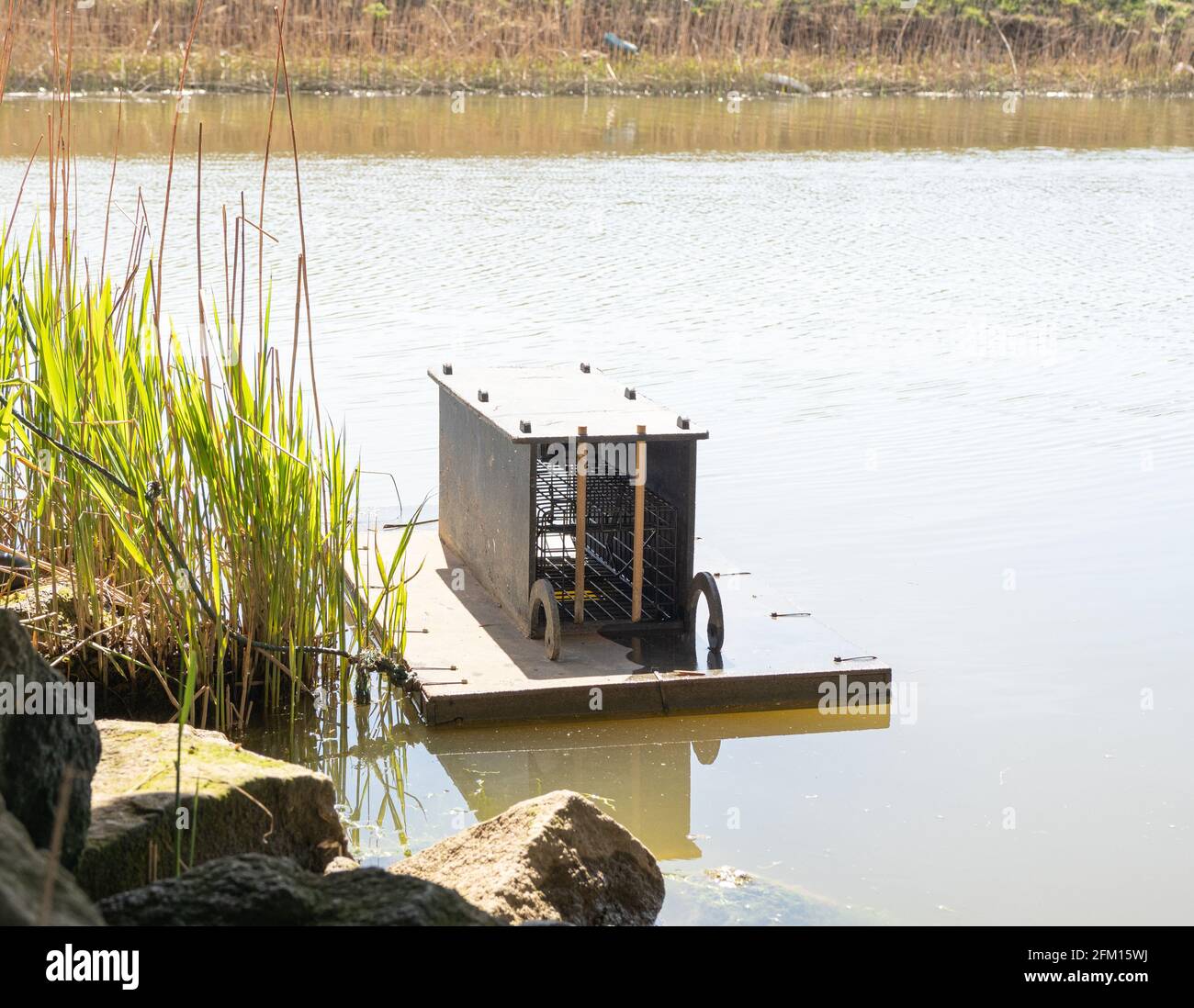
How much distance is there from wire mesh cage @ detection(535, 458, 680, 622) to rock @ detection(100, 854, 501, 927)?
2.62 metres

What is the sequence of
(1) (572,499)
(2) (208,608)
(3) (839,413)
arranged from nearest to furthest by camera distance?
(2) (208,608), (1) (572,499), (3) (839,413)

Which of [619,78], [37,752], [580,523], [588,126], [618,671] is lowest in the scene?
[618,671]

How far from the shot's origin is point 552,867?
10.7 ft

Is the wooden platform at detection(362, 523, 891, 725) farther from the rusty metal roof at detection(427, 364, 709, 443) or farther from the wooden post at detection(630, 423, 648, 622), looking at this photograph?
the rusty metal roof at detection(427, 364, 709, 443)

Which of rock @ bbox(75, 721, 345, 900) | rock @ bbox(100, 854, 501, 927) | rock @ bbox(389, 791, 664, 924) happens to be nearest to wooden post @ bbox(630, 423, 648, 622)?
rock @ bbox(389, 791, 664, 924)

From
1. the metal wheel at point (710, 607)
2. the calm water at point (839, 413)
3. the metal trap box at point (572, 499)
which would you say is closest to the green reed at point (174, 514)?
the calm water at point (839, 413)

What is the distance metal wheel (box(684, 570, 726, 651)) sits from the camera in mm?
4684

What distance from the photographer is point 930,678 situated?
16.3 ft

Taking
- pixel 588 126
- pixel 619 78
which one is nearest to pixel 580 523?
pixel 588 126

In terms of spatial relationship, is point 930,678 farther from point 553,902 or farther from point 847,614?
point 553,902

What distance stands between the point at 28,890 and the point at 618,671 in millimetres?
3042

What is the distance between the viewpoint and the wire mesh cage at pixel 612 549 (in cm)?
502

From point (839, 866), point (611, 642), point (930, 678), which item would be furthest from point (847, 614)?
point (839, 866)

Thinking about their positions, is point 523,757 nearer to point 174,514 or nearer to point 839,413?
point 174,514
